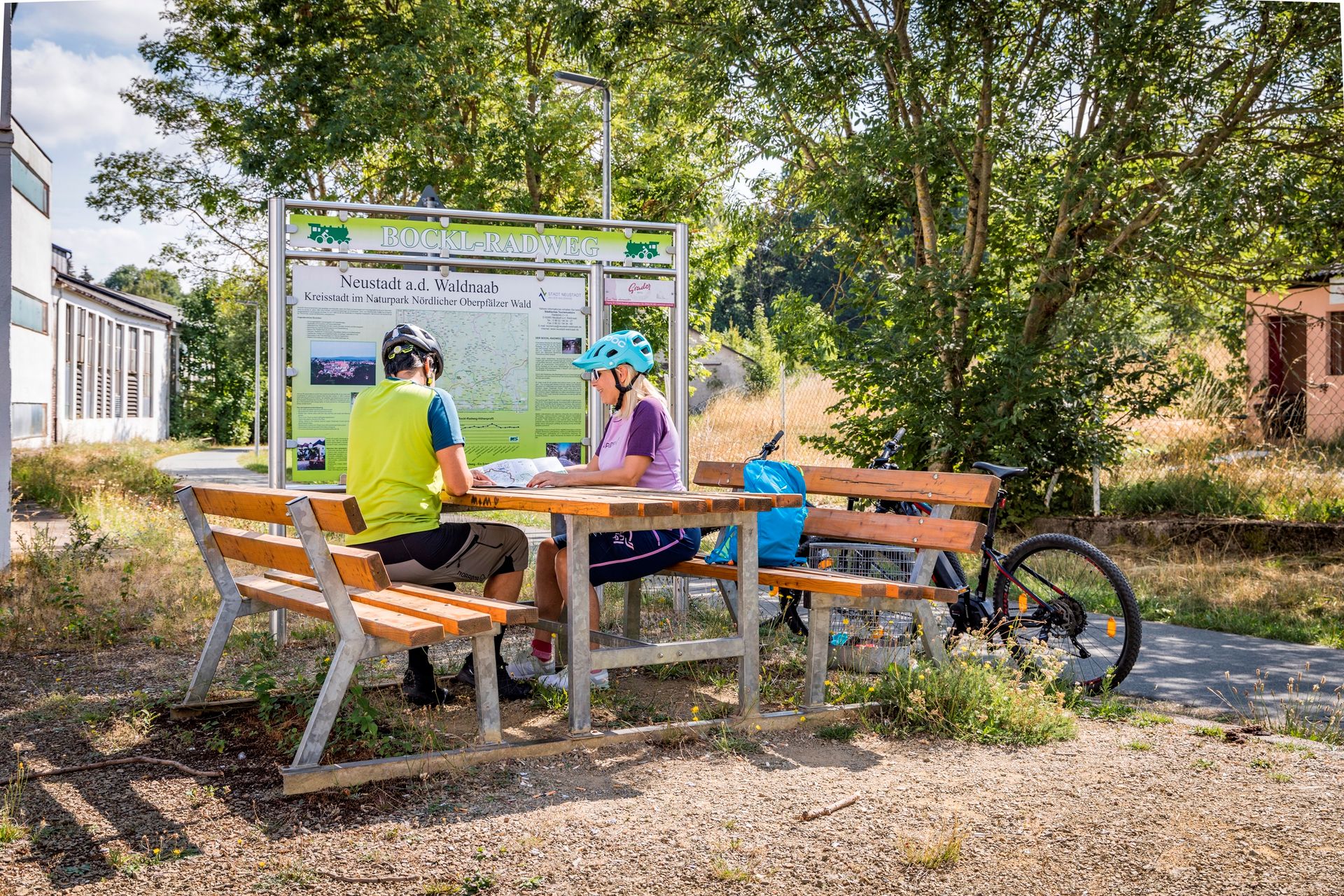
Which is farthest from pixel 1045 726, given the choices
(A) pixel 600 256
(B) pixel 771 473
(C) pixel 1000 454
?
(C) pixel 1000 454

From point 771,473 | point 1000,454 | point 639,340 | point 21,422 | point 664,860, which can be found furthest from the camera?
point 21,422

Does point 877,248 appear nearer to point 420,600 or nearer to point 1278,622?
point 1278,622

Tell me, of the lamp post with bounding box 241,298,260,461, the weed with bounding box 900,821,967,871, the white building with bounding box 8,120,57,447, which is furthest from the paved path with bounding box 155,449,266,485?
the weed with bounding box 900,821,967,871

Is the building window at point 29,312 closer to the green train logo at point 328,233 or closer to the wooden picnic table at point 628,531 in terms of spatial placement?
the green train logo at point 328,233

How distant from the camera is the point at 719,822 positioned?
349cm

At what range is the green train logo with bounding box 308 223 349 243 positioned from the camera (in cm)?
655

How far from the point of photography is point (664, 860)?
3189mm

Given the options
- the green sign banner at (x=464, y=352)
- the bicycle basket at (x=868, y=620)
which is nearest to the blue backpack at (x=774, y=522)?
the bicycle basket at (x=868, y=620)

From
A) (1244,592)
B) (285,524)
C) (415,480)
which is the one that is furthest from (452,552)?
(1244,592)

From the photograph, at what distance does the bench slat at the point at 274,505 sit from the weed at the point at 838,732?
1968mm

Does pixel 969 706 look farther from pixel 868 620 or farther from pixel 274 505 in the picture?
pixel 274 505

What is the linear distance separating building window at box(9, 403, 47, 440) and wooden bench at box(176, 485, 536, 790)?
33.1 ft

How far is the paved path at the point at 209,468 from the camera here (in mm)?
23078

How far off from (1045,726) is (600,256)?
4020 mm
